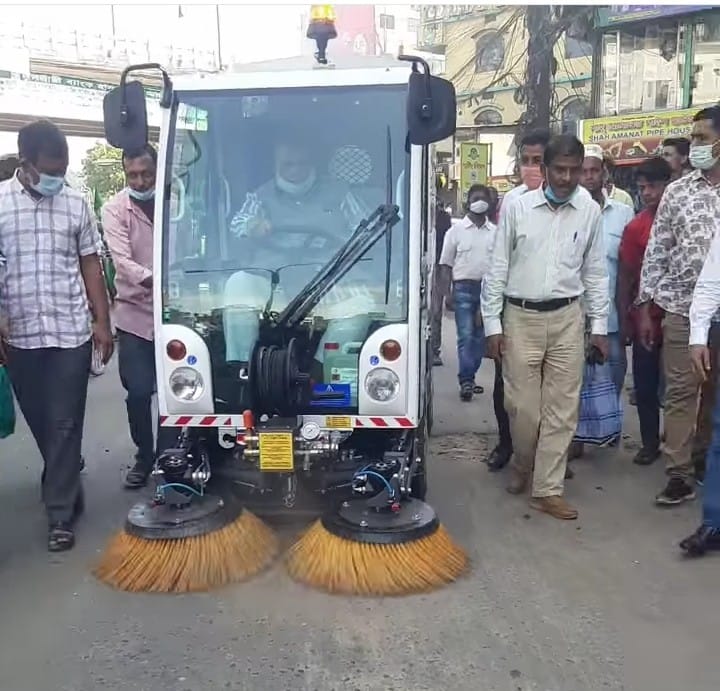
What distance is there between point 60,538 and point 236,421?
3.85 feet

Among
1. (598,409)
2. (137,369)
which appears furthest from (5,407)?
(598,409)

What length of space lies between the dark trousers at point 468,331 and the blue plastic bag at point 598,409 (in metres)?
2.30

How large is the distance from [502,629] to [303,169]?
2323 millimetres

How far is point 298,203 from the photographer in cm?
430

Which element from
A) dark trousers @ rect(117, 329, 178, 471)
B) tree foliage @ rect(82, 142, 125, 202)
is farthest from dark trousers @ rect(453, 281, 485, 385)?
tree foliage @ rect(82, 142, 125, 202)

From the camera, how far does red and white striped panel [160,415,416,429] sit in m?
4.18

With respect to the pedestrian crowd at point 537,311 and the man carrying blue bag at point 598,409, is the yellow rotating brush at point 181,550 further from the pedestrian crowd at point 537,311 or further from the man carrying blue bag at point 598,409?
the man carrying blue bag at point 598,409

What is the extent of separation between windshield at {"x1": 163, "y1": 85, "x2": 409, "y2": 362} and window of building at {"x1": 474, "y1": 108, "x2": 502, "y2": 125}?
29233 millimetres

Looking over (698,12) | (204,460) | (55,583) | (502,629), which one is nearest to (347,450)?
(204,460)

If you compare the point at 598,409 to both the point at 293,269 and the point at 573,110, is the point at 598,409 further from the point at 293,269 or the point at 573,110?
the point at 573,110

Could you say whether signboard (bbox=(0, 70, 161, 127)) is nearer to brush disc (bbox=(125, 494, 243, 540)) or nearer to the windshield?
the windshield

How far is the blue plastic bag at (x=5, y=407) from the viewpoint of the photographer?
5039 millimetres

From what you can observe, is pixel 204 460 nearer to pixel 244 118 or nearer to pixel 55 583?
pixel 55 583

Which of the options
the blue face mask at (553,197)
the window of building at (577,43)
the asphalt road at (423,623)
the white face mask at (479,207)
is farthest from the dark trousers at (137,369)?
the window of building at (577,43)
